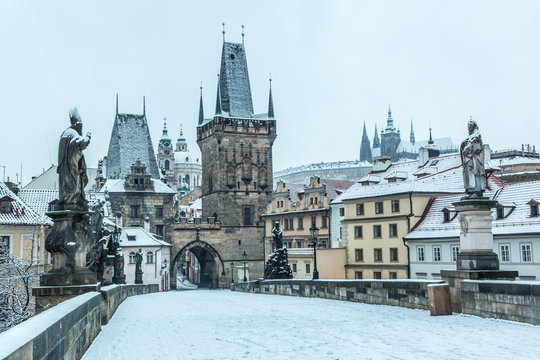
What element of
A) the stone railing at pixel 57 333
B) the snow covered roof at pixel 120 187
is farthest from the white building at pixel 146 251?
the stone railing at pixel 57 333

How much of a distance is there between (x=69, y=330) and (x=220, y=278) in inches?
2548

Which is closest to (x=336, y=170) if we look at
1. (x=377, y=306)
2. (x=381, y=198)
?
(x=381, y=198)

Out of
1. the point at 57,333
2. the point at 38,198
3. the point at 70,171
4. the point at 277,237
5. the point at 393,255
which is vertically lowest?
the point at 57,333

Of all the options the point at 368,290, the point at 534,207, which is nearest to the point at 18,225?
the point at 368,290

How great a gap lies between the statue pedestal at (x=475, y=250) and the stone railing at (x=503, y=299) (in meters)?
0.30

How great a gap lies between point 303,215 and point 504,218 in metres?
26.3

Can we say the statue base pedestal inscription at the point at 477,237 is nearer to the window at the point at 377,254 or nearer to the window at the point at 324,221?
the window at the point at 377,254

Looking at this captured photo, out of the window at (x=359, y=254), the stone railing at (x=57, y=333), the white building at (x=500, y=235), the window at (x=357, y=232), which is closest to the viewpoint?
the stone railing at (x=57, y=333)

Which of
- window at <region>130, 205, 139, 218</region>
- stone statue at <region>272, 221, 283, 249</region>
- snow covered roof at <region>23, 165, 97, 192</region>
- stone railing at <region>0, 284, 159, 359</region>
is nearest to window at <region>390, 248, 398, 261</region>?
stone statue at <region>272, 221, 283, 249</region>

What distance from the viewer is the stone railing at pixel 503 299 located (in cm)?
1078

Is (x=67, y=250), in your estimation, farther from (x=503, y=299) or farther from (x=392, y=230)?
(x=392, y=230)

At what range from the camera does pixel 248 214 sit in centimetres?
7350

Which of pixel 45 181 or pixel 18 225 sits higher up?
pixel 45 181

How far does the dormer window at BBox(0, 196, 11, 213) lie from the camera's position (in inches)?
1574
